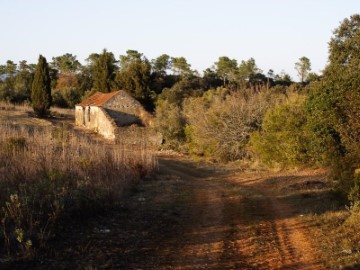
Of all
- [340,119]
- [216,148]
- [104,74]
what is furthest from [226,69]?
[340,119]

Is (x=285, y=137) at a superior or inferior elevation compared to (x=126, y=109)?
inferior

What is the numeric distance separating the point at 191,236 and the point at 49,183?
312 cm

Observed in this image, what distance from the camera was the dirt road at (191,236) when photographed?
719cm

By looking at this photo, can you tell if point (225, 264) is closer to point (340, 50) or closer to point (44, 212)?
point (44, 212)

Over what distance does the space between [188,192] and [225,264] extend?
6.57m

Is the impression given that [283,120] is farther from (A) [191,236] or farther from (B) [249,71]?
(B) [249,71]

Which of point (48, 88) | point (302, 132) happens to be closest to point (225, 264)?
point (302, 132)

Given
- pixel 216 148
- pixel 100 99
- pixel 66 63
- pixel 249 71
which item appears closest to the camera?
pixel 216 148

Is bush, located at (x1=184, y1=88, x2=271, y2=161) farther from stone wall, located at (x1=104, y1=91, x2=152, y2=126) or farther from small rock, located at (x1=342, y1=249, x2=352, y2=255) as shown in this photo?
small rock, located at (x1=342, y1=249, x2=352, y2=255)

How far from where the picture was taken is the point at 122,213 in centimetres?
1016

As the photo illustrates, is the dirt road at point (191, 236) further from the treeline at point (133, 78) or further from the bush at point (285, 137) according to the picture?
the treeline at point (133, 78)

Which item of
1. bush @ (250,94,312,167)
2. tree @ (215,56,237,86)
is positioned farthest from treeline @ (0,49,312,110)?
bush @ (250,94,312,167)

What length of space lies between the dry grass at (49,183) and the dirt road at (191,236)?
369 millimetres

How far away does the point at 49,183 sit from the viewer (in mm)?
9477
